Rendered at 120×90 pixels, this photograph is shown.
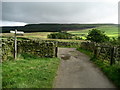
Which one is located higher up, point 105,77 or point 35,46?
point 35,46

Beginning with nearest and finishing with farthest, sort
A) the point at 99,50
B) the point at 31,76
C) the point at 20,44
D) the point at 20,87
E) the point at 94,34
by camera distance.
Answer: the point at 20,87
the point at 31,76
the point at 99,50
the point at 20,44
the point at 94,34

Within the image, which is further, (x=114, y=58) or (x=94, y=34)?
(x=94, y=34)

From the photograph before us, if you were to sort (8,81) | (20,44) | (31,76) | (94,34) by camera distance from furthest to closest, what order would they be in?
(94,34)
(20,44)
(31,76)
(8,81)

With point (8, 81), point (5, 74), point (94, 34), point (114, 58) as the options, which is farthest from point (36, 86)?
point (94, 34)

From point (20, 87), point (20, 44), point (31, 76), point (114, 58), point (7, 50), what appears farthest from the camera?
point (20, 44)

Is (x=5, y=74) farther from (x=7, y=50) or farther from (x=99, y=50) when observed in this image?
(x=99, y=50)

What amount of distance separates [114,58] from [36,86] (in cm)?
745

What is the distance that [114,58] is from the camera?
41.1 ft

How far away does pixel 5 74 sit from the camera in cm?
950

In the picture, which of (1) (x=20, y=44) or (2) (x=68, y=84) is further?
(1) (x=20, y=44)

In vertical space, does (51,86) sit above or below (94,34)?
below

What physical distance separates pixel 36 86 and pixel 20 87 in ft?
2.46

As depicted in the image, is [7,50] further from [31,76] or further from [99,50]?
[99,50]

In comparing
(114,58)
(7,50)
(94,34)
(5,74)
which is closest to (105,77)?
(114,58)
